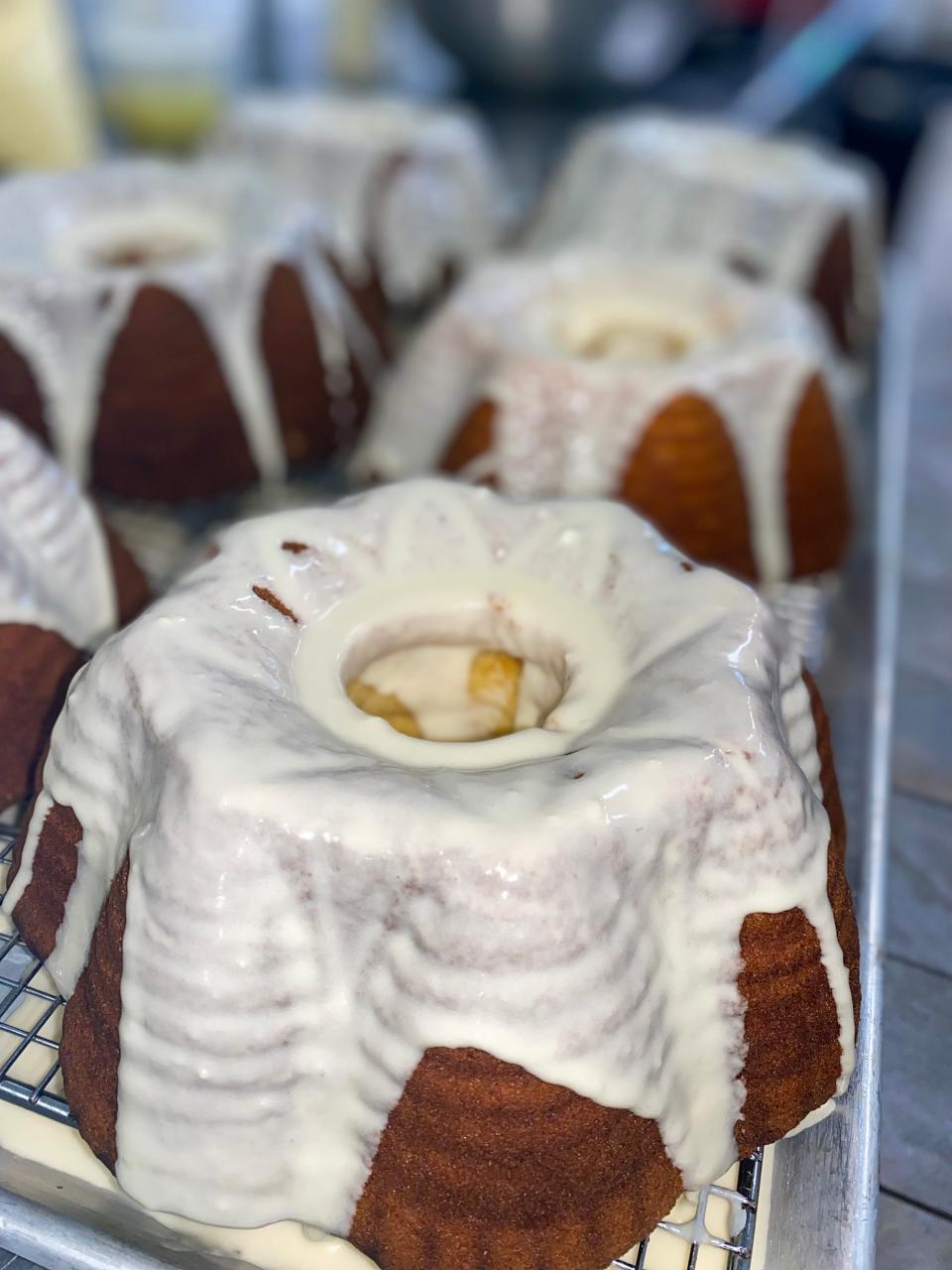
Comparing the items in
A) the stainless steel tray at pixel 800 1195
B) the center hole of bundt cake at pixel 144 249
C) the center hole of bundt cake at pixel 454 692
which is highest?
the center hole of bundt cake at pixel 144 249

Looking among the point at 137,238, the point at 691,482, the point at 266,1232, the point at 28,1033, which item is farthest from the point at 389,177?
the point at 266,1232

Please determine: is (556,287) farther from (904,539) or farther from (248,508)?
(904,539)

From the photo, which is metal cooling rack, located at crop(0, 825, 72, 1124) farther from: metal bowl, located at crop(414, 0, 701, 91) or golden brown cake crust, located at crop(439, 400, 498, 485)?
metal bowl, located at crop(414, 0, 701, 91)

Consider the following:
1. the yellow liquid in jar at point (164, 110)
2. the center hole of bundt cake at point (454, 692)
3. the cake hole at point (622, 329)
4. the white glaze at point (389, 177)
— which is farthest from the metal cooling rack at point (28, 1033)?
the yellow liquid in jar at point (164, 110)

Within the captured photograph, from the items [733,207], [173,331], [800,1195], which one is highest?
[173,331]

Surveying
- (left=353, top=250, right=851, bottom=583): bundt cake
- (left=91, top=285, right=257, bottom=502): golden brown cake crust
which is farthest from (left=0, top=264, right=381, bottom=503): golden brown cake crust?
(left=353, top=250, right=851, bottom=583): bundt cake

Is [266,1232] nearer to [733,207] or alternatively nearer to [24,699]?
[24,699]

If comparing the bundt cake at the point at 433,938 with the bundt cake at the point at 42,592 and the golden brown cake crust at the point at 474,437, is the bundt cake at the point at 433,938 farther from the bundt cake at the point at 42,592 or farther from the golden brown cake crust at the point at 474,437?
the golden brown cake crust at the point at 474,437
